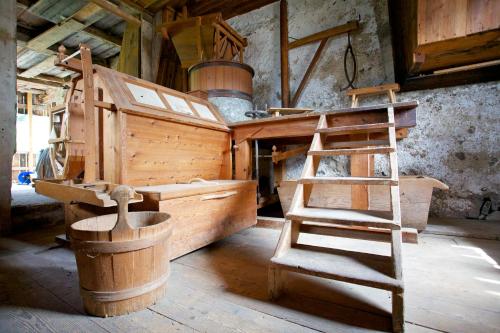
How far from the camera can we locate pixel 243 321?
1324mm

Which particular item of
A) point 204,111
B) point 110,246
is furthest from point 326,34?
point 110,246

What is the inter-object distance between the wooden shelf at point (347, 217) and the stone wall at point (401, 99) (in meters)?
2.79

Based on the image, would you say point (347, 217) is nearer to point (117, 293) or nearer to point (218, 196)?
point (218, 196)

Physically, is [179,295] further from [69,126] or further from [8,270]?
[69,126]

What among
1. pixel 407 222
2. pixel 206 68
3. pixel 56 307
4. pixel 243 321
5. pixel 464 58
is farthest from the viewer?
pixel 206 68

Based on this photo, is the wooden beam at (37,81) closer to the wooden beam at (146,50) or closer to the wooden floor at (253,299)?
the wooden beam at (146,50)

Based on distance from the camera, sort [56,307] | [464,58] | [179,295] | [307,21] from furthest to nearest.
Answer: [307,21] → [464,58] → [179,295] → [56,307]

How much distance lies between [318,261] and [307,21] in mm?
4847

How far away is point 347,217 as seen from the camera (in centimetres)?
157

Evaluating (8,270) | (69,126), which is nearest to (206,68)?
(69,126)

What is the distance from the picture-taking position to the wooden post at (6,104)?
292cm

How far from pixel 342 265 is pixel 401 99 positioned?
3.59m

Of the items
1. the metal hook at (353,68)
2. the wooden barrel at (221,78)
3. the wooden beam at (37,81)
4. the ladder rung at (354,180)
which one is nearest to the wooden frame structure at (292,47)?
the metal hook at (353,68)

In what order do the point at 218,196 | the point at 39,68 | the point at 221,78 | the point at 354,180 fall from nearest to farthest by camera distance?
the point at 354,180, the point at 218,196, the point at 221,78, the point at 39,68
